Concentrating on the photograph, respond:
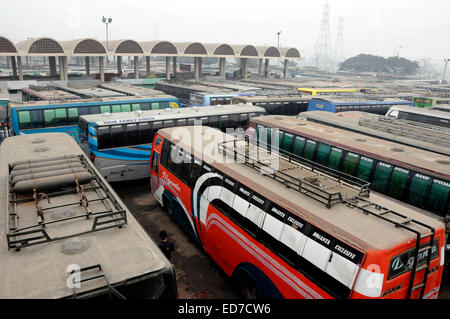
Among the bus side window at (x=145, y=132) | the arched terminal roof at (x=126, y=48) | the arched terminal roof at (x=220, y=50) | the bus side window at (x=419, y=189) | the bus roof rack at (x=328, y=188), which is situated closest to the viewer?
the bus roof rack at (x=328, y=188)

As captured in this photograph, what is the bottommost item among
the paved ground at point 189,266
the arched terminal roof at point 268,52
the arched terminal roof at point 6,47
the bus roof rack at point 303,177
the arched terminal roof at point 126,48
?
the paved ground at point 189,266

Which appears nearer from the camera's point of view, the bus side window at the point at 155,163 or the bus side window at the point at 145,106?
the bus side window at the point at 155,163

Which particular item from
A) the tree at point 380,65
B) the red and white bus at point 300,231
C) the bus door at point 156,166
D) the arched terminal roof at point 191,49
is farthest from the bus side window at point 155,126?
the tree at point 380,65

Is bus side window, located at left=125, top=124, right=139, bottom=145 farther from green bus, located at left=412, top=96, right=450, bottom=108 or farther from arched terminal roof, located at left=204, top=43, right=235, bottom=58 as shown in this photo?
arched terminal roof, located at left=204, top=43, right=235, bottom=58

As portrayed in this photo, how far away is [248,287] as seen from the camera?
28.2ft

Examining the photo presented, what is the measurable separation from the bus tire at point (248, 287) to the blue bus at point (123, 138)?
936 cm

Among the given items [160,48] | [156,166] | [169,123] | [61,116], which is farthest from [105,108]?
[160,48]

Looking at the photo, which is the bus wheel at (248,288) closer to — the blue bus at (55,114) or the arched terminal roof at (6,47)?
the blue bus at (55,114)

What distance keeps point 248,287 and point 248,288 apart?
30mm

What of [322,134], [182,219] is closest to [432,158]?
[322,134]

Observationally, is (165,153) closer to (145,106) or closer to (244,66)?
(145,106)

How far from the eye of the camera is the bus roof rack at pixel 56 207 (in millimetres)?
5715

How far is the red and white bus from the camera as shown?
5.71 meters

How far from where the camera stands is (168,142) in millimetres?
12445
